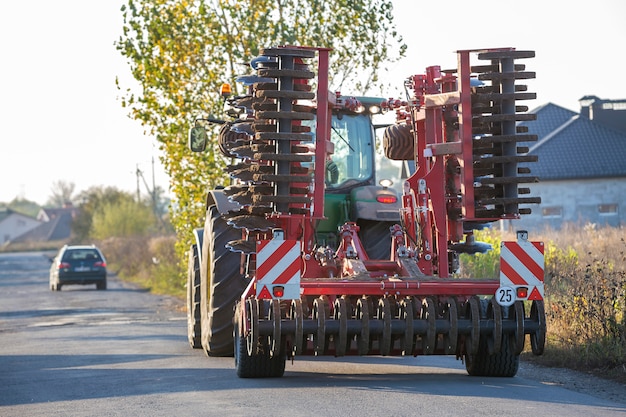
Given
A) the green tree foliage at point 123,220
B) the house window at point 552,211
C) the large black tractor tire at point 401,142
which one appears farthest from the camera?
the green tree foliage at point 123,220

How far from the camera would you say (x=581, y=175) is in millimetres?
57594

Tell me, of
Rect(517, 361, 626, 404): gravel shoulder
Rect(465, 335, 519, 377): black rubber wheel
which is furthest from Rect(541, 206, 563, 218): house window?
Rect(465, 335, 519, 377): black rubber wheel

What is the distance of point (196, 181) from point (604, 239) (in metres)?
9.50

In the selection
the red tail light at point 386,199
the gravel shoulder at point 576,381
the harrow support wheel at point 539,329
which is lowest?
the gravel shoulder at point 576,381

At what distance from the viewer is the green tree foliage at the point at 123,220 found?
287ft

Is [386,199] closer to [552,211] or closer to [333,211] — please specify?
[333,211]

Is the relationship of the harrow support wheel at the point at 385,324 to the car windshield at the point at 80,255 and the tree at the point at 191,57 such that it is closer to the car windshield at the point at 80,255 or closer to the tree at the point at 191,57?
the tree at the point at 191,57

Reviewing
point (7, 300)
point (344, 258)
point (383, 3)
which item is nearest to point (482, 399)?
point (344, 258)

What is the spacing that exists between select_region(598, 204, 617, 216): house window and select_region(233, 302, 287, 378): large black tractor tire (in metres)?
48.7

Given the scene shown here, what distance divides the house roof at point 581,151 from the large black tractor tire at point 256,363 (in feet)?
154

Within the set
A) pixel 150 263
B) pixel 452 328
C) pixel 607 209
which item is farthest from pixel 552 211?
pixel 452 328

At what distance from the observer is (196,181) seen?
24.3 metres

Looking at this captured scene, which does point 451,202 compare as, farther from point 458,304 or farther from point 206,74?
point 206,74

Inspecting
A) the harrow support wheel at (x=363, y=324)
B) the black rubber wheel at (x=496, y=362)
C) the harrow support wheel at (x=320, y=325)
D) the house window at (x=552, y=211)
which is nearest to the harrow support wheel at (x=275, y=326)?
the harrow support wheel at (x=320, y=325)
